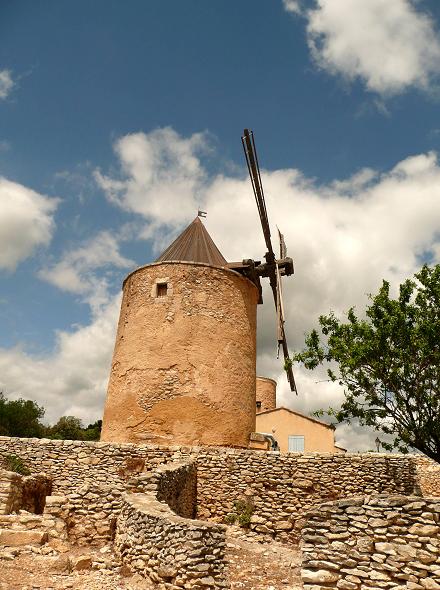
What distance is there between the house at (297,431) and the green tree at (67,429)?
862 inches

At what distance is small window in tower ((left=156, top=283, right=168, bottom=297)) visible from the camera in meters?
12.3

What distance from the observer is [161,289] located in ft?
40.9

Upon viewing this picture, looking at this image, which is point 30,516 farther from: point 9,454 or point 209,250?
point 209,250

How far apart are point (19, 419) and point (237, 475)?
111 ft

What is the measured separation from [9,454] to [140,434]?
9.62 ft

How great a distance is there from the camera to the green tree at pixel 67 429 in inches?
1537

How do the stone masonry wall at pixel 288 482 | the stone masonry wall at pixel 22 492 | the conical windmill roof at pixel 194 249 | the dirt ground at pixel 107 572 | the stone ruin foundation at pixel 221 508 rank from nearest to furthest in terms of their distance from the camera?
the stone ruin foundation at pixel 221 508, the dirt ground at pixel 107 572, the stone masonry wall at pixel 22 492, the stone masonry wall at pixel 288 482, the conical windmill roof at pixel 194 249

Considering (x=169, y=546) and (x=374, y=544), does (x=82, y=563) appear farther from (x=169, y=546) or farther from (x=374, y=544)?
(x=374, y=544)

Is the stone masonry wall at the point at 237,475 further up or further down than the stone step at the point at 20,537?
further up

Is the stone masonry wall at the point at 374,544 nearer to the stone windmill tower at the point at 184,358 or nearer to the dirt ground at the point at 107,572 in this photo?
the dirt ground at the point at 107,572

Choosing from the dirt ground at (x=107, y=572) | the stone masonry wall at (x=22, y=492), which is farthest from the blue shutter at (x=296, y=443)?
the stone masonry wall at (x=22, y=492)

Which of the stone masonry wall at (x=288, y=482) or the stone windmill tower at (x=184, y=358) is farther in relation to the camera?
the stone windmill tower at (x=184, y=358)

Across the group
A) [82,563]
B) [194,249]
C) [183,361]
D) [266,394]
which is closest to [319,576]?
[82,563]

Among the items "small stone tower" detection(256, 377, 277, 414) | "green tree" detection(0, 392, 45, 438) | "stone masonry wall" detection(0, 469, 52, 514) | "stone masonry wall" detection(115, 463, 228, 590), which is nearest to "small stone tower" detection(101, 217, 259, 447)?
"stone masonry wall" detection(0, 469, 52, 514)
